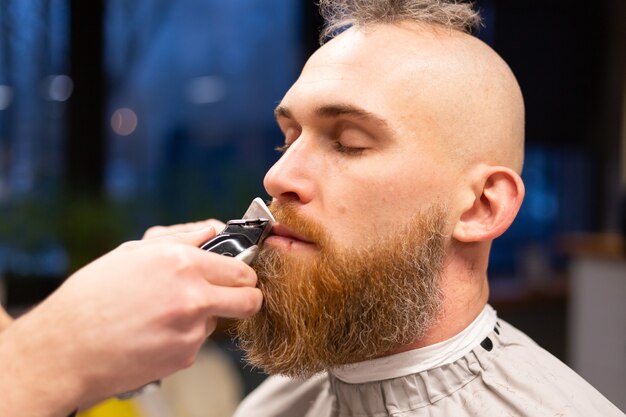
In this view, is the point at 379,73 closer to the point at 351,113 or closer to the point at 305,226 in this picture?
the point at 351,113

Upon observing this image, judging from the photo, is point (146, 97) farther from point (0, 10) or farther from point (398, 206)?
point (398, 206)

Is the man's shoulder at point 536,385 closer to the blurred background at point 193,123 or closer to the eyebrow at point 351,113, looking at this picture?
the eyebrow at point 351,113

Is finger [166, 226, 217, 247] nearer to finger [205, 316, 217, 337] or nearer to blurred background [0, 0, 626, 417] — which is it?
finger [205, 316, 217, 337]

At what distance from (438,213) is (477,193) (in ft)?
0.34

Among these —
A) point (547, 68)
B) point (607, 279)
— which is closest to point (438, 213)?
point (607, 279)

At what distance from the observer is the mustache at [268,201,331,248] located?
1.20m

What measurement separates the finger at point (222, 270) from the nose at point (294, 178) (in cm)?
21

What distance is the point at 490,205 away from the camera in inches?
50.5

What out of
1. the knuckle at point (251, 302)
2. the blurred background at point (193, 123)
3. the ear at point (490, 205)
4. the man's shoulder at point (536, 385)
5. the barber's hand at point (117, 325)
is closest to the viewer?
the barber's hand at point (117, 325)

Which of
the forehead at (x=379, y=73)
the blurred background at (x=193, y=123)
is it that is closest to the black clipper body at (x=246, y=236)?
the forehead at (x=379, y=73)

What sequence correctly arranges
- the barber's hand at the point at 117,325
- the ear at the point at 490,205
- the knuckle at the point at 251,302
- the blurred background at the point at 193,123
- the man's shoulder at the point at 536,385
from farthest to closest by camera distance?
the blurred background at the point at 193,123, the ear at the point at 490,205, the man's shoulder at the point at 536,385, the knuckle at the point at 251,302, the barber's hand at the point at 117,325

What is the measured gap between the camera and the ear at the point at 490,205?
49.6 inches

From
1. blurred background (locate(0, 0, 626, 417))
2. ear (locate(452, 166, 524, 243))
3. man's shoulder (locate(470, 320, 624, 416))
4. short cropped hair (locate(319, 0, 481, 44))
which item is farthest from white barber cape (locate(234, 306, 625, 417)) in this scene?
blurred background (locate(0, 0, 626, 417))

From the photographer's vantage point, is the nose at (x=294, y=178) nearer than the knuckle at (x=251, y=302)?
No
